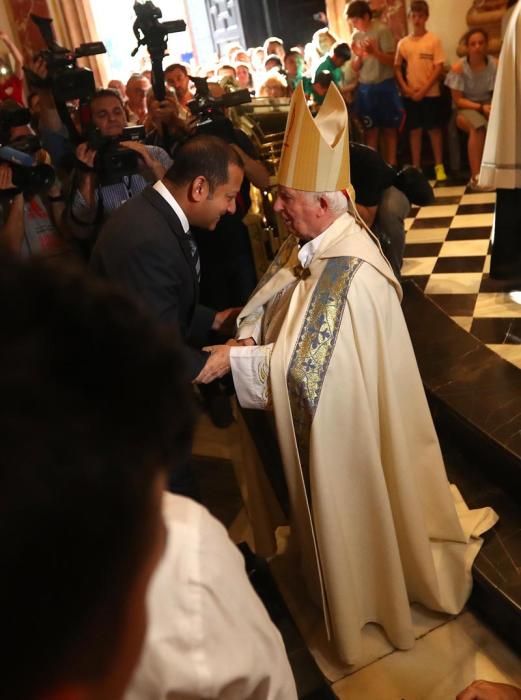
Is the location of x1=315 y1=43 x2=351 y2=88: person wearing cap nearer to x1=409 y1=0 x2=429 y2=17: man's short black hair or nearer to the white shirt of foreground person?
x1=409 y1=0 x2=429 y2=17: man's short black hair

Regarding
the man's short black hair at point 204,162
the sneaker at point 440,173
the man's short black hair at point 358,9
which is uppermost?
the man's short black hair at point 358,9

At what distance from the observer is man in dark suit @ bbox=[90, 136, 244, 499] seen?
1955 mm

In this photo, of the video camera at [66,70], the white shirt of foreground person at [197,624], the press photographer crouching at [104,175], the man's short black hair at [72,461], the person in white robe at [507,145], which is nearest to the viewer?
the man's short black hair at [72,461]

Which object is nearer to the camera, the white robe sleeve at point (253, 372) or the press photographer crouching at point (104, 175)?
the white robe sleeve at point (253, 372)

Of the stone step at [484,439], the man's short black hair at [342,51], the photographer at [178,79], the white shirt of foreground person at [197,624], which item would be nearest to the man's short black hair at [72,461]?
the white shirt of foreground person at [197,624]

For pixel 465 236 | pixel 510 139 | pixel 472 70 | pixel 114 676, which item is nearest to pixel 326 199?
pixel 114 676

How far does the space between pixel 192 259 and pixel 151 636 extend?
61.1 inches

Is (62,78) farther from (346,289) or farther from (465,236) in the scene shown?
(465,236)

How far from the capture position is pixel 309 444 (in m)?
1.80

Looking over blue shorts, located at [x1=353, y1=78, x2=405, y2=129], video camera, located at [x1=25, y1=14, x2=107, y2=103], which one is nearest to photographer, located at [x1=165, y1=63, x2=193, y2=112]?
blue shorts, located at [x1=353, y1=78, x2=405, y2=129]

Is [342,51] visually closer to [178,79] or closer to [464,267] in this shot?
[178,79]

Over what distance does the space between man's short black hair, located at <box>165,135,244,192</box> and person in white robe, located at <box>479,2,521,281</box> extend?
1881mm

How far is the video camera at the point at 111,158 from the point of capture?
8.93 ft

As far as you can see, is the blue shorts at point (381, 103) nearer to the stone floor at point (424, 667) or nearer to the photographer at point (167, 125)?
the photographer at point (167, 125)
